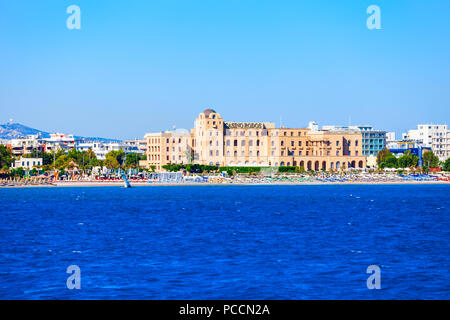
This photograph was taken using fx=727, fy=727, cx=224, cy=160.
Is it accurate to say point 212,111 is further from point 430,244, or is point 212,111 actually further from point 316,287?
point 316,287

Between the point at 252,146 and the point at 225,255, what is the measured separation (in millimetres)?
142462

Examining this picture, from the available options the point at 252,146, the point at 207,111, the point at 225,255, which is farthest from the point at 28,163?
the point at 225,255

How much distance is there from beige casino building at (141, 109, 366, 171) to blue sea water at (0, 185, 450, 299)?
109253 mm

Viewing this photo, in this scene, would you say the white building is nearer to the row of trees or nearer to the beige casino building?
the row of trees

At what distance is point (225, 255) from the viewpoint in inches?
1588

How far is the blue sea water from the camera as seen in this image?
99.2 ft

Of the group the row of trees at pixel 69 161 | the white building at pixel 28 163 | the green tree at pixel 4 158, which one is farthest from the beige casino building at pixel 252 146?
the green tree at pixel 4 158

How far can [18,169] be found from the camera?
173125 millimetres

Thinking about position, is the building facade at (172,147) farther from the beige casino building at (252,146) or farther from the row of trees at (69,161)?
the row of trees at (69,161)

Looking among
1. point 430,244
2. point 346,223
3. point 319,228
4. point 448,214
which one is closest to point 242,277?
point 430,244

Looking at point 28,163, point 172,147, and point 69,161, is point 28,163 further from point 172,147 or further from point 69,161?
point 172,147

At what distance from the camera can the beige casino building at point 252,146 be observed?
592 ft

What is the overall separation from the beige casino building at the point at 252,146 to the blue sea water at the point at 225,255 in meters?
109

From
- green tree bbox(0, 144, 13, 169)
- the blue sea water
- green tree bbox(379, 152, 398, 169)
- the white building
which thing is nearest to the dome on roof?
the white building
